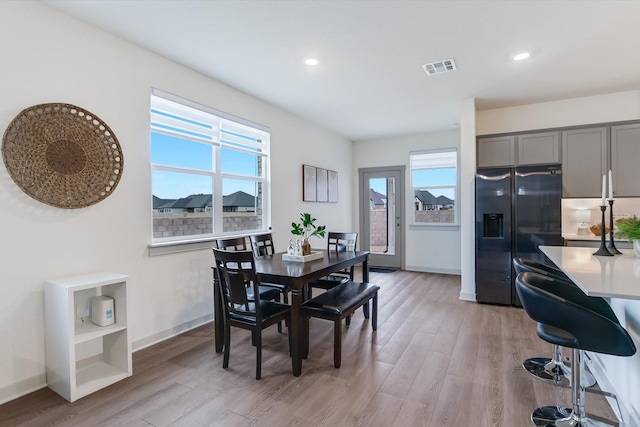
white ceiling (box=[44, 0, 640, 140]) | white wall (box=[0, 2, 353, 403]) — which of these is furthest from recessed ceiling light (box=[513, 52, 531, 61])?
white wall (box=[0, 2, 353, 403])

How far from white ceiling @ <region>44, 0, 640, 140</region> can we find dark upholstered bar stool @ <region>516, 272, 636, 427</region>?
207cm

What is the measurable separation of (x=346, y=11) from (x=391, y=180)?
14.9ft

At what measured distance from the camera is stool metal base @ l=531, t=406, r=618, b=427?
179 centimetres

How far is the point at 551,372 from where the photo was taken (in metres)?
2.44

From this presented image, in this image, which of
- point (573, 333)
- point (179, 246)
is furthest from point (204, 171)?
point (573, 333)

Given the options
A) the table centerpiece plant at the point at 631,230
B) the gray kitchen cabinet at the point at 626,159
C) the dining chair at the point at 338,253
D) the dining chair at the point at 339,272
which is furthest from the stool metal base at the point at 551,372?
the gray kitchen cabinet at the point at 626,159

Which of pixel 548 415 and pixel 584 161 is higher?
pixel 584 161

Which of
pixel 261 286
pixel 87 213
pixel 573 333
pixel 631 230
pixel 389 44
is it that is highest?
pixel 389 44

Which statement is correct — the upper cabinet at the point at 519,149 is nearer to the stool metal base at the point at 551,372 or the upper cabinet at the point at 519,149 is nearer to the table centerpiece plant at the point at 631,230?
the table centerpiece plant at the point at 631,230

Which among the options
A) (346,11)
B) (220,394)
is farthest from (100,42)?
(220,394)

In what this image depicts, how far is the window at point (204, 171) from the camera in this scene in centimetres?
321

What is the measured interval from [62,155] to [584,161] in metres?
5.84

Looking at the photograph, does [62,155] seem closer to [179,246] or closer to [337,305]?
[179,246]

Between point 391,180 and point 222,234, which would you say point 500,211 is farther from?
point 222,234
